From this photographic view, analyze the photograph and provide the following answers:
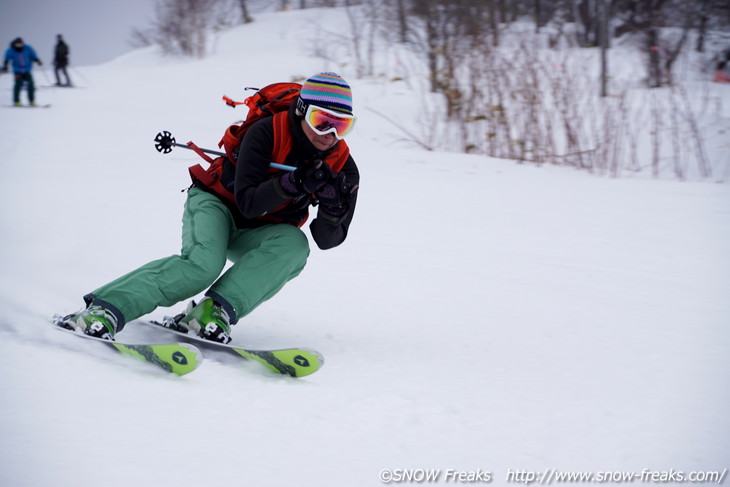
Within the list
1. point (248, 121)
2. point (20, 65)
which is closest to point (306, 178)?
point (248, 121)

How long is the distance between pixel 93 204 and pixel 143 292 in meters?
3.10

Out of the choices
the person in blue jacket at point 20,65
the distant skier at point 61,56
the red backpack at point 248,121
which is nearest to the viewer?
the red backpack at point 248,121

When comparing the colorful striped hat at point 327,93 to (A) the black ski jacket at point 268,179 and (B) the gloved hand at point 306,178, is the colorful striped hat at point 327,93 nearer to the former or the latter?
(A) the black ski jacket at point 268,179

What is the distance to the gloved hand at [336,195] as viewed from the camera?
238 cm

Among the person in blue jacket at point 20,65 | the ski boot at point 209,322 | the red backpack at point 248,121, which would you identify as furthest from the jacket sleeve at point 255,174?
the person in blue jacket at point 20,65

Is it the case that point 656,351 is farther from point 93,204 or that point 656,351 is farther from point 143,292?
point 93,204

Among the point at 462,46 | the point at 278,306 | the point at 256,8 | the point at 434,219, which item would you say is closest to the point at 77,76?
the point at 256,8

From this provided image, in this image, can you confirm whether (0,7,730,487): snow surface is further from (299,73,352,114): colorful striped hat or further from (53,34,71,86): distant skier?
(53,34,71,86): distant skier

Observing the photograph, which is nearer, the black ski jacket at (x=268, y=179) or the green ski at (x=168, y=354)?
the green ski at (x=168, y=354)

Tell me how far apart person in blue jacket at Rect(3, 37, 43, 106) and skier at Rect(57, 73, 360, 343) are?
9.83 metres

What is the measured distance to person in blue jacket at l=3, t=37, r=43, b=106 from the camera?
10.9m

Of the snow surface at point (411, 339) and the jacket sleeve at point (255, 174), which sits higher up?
the jacket sleeve at point (255, 174)

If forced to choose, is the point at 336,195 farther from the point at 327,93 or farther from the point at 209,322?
the point at 209,322

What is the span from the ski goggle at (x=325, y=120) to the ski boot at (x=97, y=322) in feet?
3.23
